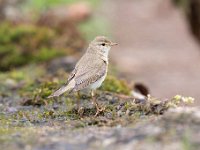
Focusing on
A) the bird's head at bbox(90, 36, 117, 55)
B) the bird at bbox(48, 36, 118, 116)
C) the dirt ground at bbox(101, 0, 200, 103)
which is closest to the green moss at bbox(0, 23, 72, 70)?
the dirt ground at bbox(101, 0, 200, 103)

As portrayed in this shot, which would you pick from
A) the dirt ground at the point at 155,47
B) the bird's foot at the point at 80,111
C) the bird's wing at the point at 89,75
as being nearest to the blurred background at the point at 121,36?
the dirt ground at the point at 155,47

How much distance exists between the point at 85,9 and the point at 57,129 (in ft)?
40.9

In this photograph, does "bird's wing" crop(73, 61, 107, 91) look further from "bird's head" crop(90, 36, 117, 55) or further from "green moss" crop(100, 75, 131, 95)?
"green moss" crop(100, 75, 131, 95)

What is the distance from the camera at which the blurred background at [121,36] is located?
563 inches

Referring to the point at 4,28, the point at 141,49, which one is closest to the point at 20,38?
the point at 4,28

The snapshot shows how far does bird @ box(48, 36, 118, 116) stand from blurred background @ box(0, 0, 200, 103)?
3228 mm

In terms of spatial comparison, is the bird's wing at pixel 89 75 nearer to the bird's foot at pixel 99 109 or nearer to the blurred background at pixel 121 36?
the bird's foot at pixel 99 109

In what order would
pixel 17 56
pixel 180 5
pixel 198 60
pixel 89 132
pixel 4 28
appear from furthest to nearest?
pixel 198 60 → pixel 180 5 → pixel 4 28 → pixel 17 56 → pixel 89 132

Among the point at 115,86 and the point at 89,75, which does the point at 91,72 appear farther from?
the point at 115,86

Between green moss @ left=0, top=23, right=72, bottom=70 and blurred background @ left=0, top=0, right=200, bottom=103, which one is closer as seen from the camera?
green moss @ left=0, top=23, right=72, bottom=70

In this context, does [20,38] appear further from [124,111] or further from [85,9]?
[124,111]

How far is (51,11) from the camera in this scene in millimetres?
17531

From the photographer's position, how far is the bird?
297 inches

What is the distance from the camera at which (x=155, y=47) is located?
69.9ft
